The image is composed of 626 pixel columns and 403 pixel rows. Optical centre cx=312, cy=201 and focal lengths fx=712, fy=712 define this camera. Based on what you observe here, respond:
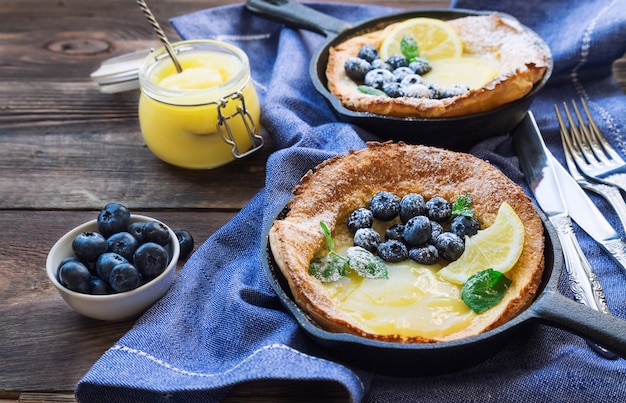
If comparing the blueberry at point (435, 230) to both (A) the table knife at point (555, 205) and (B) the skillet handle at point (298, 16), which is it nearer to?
(A) the table knife at point (555, 205)

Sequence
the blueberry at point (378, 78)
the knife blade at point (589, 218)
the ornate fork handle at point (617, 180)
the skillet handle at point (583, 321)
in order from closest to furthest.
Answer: the skillet handle at point (583, 321)
the knife blade at point (589, 218)
the ornate fork handle at point (617, 180)
the blueberry at point (378, 78)

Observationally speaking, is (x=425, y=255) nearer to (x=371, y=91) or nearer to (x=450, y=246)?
(x=450, y=246)

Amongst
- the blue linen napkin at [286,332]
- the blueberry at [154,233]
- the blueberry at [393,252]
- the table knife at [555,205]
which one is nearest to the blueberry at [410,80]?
the blue linen napkin at [286,332]

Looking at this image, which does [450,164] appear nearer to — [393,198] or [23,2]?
[393,198]

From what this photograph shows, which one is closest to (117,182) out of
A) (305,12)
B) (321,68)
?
(321,68)

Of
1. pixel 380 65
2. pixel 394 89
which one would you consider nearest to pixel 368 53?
→ pixel 380 65

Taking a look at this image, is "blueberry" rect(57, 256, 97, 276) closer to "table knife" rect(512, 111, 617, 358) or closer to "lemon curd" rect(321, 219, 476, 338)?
"lemon curd" rect(321, 219, 476, 338)
